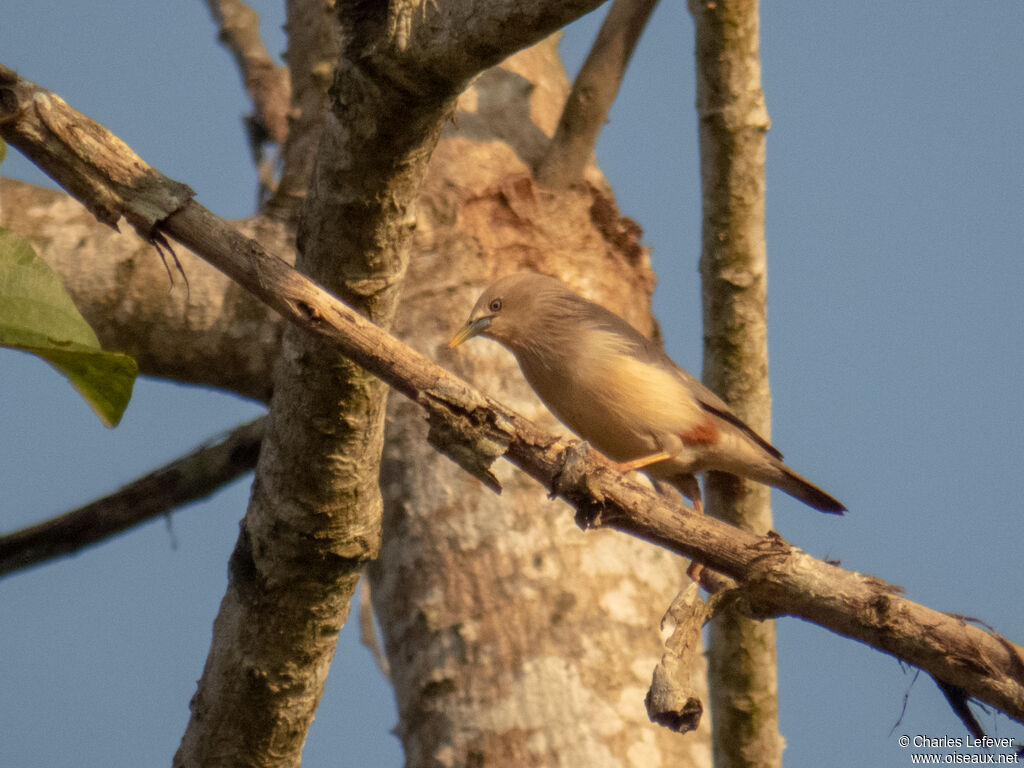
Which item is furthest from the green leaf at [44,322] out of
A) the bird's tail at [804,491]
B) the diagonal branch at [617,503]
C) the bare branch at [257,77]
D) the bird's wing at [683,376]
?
the bare branch at [257,77]

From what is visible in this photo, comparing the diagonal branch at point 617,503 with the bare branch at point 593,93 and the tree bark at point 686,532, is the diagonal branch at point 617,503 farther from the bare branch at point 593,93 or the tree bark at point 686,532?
the bare branch at point 593,93

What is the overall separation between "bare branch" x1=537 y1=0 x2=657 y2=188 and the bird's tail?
7.07 feet

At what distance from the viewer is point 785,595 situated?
101 inches

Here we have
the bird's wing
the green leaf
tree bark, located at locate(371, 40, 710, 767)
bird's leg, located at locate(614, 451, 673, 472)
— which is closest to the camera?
the green leaf

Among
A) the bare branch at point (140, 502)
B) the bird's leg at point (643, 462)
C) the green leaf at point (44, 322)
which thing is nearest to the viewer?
the green leaf at point (44, 322)

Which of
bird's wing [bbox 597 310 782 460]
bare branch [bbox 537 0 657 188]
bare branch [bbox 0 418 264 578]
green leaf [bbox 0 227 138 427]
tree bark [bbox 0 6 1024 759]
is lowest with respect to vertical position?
green leaf [bbox 0 227 138 427]

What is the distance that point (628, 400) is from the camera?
14.2 feet

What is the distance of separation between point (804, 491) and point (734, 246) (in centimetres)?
113

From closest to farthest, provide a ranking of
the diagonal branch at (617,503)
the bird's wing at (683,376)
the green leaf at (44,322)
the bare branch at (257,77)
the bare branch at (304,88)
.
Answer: the green leaf at (44,322)
the diagonal branch at (617,503)
the bird's wing at (683,376)
the bare branch at (304,88)
the bare branch at (257,77)

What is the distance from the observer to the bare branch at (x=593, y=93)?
533 cm

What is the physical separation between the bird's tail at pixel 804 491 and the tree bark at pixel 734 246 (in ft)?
0.89

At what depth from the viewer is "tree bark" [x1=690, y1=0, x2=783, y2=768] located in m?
4.05

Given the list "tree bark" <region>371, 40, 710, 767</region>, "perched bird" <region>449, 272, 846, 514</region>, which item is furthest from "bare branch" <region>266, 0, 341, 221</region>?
"perched bird" <region>449, 272, 846, 514</region>

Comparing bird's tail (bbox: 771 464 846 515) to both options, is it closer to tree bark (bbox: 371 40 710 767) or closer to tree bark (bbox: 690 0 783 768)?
tree bark (bbox: 690 0 783 768)
